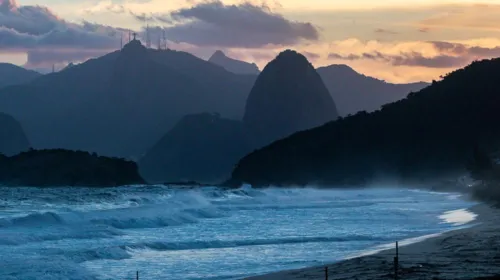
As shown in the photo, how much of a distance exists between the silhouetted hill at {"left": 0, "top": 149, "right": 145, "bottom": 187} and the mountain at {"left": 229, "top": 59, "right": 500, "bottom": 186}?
54.6 ft

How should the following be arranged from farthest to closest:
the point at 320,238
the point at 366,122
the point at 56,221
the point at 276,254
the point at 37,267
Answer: the point at 366,122 < the point at 56,221 < the point at 320,238 < the point at 276,254 < the point at 37,267

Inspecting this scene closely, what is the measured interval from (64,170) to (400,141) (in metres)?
46.5

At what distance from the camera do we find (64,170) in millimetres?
120250

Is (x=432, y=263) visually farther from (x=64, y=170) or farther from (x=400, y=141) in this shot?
(x=64, y=170)

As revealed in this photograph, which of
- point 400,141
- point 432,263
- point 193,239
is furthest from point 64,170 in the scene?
point 432,263

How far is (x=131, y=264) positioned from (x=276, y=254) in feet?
15.4

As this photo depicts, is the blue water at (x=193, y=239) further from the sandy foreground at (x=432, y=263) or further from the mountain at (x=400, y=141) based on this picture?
the mountain at (x=400, y=141)

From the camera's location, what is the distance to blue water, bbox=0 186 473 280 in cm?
2394

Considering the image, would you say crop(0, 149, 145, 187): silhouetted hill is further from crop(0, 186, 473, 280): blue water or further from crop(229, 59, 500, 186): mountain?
crop(0, 186, 473, 280): blue water

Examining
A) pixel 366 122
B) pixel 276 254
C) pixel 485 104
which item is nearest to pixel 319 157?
pixel 366 122

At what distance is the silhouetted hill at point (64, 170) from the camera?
11638 cm

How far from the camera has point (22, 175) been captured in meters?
118

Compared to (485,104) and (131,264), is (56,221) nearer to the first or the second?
(131,264)

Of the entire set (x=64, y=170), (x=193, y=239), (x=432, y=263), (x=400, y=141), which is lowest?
(x=193, y=239)
